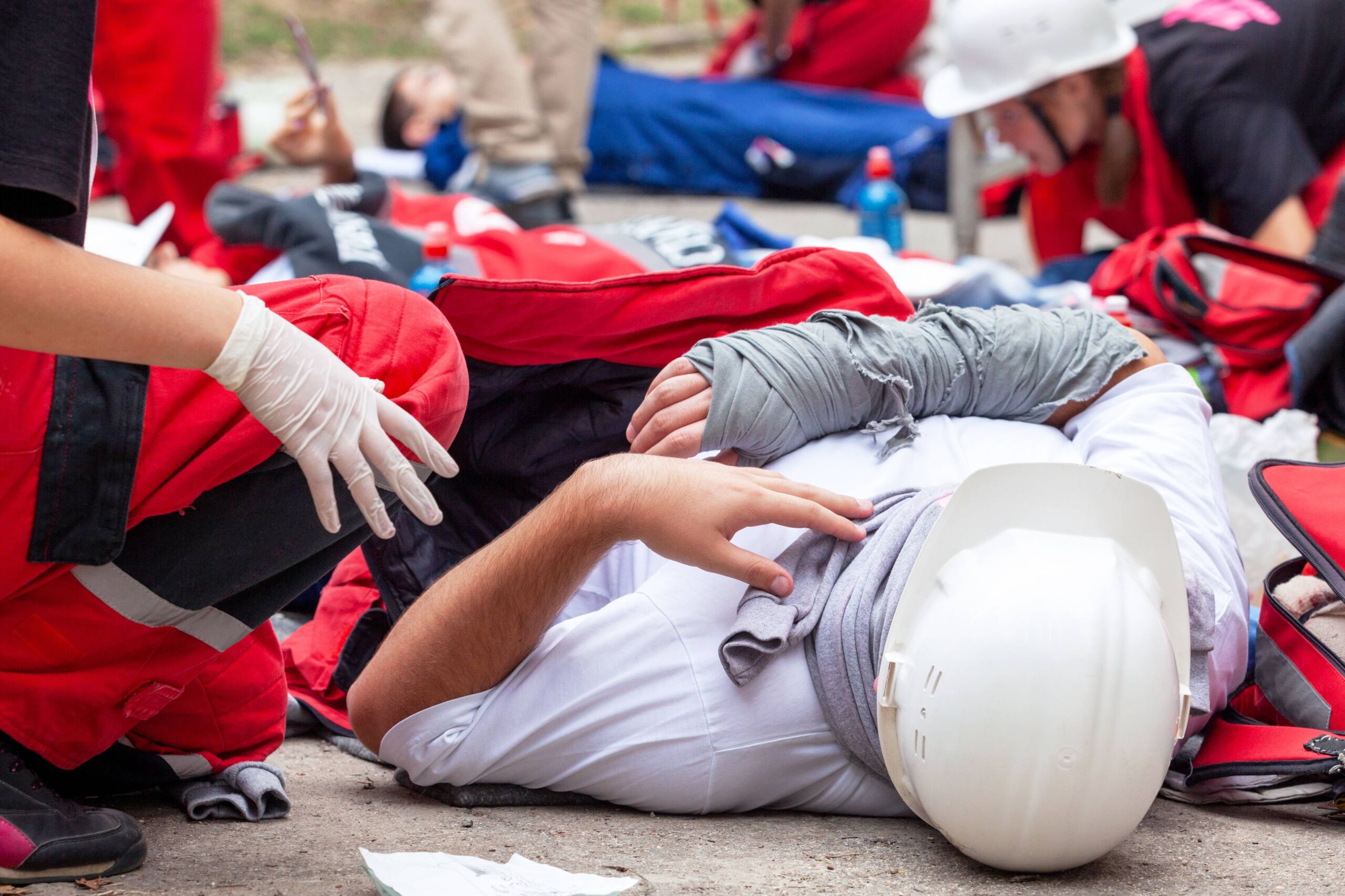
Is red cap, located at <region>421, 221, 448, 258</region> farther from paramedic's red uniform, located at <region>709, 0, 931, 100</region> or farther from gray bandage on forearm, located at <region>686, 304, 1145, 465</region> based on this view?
paramedic's red uniform, located at <region>709, 0, 931, 100</region>

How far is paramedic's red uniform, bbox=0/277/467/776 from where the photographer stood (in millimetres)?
1209

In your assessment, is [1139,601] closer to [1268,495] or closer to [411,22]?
[1268,495]

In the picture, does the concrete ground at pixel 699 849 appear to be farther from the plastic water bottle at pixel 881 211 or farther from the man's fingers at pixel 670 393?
the plastic water bottle at pixel 881 211

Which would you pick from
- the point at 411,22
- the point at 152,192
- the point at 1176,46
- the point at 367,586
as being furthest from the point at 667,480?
the point at 411,22

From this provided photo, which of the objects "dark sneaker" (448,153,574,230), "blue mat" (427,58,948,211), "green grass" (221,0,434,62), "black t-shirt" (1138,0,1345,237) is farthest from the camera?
"green grass" (221,0,434,62)

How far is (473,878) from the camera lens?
1.24 metres

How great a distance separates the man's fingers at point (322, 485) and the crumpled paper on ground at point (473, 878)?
31cm

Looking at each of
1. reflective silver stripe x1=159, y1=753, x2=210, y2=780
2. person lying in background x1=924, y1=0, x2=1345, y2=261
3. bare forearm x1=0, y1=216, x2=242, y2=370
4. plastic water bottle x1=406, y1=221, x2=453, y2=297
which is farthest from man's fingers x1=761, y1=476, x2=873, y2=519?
person lying in background x1=924, y1=0, x2=1345, y2=261

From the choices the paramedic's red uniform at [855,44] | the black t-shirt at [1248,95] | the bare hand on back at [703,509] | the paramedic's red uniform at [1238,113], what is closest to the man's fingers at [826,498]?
the bare hand on back at [703,509]

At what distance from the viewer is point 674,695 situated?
148cm

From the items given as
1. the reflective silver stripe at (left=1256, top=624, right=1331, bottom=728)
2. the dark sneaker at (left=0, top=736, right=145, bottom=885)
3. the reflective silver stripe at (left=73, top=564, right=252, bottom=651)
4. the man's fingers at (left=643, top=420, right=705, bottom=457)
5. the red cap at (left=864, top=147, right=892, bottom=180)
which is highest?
the red cap at (left=864, top=147, right=892, bottom=180)

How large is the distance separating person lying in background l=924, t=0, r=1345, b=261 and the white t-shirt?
184 centimetres

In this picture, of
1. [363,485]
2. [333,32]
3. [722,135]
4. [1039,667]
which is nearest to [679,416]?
[363,485]

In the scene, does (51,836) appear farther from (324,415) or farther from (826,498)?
(826,498)
